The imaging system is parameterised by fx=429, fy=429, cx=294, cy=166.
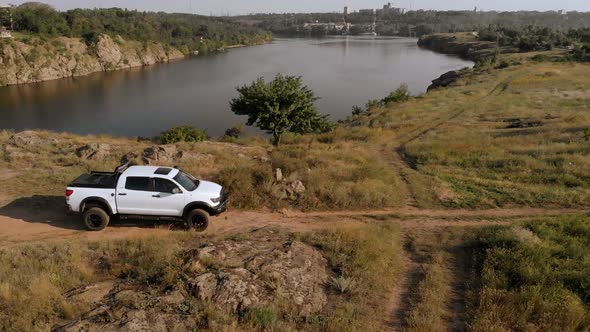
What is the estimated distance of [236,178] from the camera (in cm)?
1584

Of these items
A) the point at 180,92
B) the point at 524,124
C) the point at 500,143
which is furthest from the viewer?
the point at 180,92

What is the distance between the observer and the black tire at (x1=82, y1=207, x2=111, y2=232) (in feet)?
40.8

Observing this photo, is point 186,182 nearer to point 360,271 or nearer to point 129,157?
point 360,271

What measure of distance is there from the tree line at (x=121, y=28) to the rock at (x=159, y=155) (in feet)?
341

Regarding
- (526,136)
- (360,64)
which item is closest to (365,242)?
(526,136)

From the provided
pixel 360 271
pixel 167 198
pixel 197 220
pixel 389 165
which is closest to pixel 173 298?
pixel 197 220

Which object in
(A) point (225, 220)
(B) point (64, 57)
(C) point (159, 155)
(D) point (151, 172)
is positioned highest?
(B) point (64, 57)

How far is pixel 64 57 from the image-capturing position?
96625mm

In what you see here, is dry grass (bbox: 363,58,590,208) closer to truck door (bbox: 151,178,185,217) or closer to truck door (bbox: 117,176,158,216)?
truck door (bbox: 151,178,185,217)

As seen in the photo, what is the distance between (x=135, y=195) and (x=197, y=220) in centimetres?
192

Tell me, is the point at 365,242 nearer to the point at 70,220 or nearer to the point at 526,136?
the point at 70,220

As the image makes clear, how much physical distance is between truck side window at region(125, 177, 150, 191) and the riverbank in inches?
3457

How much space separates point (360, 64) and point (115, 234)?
107 metres

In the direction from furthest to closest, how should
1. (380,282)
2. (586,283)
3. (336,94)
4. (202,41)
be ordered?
1. (202,41)
2. (336,94)
3. (380,282)
4. (586,283)
